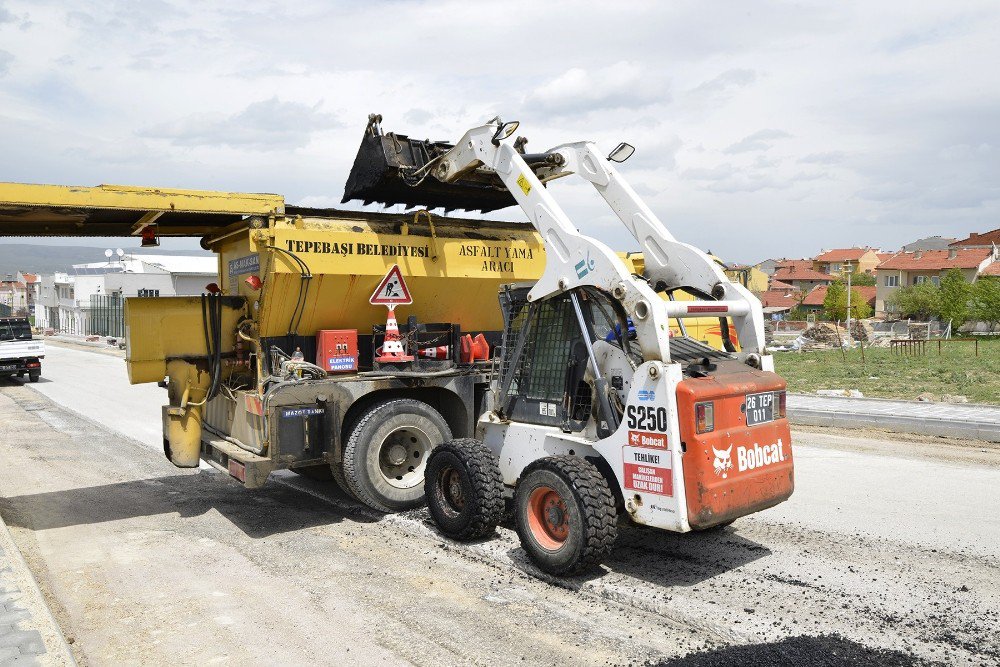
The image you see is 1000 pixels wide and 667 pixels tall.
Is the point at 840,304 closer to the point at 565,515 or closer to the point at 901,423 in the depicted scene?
the point at 901,423

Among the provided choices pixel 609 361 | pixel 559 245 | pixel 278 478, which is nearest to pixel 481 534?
pixel 609 361

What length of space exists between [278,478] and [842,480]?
20.5 feet

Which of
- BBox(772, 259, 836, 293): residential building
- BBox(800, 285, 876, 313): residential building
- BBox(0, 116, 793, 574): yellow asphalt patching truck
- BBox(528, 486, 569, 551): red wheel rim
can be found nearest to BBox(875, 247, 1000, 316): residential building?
BBox(800, 285, 876, 313): residential building

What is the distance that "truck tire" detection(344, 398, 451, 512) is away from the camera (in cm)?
710

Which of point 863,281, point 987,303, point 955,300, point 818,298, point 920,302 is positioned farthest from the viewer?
point 863,281

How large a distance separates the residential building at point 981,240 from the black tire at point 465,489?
9579cm

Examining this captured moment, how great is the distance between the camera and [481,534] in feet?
20.5

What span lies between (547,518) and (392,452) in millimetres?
2166

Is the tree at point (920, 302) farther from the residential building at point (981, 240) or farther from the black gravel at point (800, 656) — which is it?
the black gravel at point (800, 656)

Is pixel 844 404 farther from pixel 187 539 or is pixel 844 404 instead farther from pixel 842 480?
pixel 187 539

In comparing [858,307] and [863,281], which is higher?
[863,281]

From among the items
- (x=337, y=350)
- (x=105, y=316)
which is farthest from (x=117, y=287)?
(x=337, y=350)

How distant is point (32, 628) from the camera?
4309mm

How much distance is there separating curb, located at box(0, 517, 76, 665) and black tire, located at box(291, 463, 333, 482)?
3.24 metres
